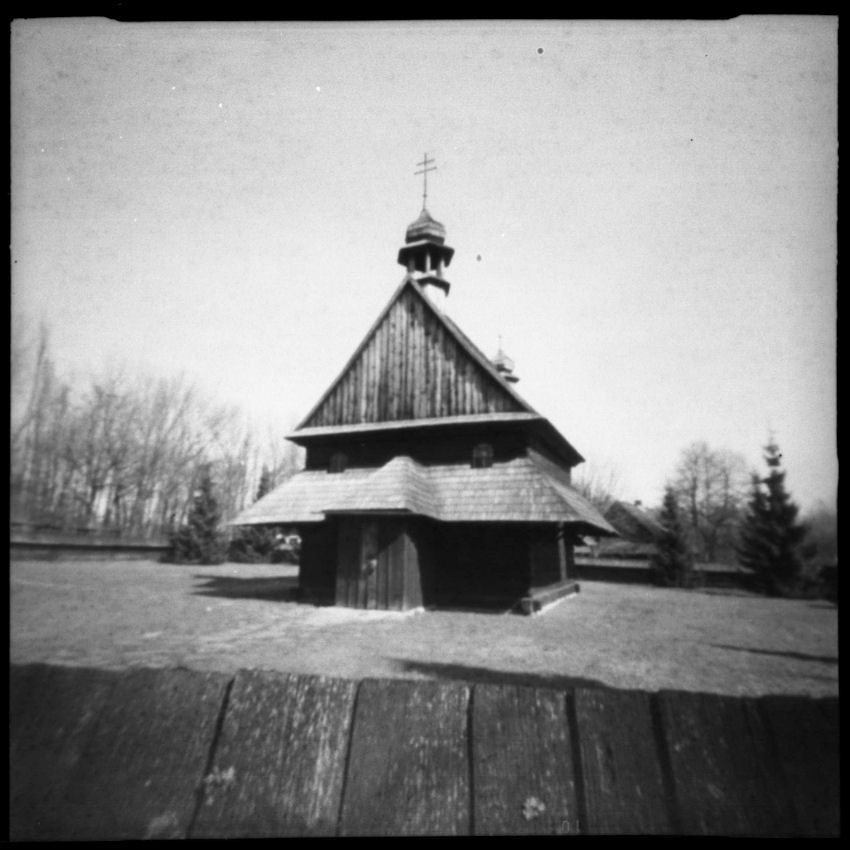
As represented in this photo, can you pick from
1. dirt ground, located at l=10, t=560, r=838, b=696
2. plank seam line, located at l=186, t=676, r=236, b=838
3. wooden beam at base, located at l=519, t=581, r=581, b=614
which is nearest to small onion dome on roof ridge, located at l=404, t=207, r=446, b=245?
wooden beam at base, located at l=519, t=581, r=581, b=614

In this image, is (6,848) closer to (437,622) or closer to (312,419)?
(437,622)

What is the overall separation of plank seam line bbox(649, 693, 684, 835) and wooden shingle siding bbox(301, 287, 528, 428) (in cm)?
1416

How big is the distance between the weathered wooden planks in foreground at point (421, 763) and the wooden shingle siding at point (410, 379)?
14.2m

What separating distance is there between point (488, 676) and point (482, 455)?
8.72m

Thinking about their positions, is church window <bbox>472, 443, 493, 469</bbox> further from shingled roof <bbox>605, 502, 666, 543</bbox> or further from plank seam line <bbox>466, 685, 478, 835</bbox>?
shingled roof <bbox>605, 502, 666, 543</bbox>

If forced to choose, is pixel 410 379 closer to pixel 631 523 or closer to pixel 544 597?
pixel 544 597

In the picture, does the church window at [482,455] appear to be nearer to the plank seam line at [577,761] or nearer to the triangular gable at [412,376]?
the triangular gable at [412,376]

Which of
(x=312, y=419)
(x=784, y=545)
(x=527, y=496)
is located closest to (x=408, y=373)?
(x=312, y=419)

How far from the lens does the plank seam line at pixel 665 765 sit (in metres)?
1.28

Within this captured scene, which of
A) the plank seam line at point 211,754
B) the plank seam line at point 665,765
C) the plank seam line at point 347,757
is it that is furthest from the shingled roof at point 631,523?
the plank seam line at point 211,754

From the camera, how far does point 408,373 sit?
16.8 m

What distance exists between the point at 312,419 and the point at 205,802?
16972mm

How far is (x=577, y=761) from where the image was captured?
1.34 meters

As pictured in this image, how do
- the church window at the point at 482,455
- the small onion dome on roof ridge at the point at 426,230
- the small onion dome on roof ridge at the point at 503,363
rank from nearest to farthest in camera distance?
the church window at the point at 482,455 → the small onion dome on roof ridge at the point at 426,230 → the small onion dome on roof ridge at the point at 503,363
